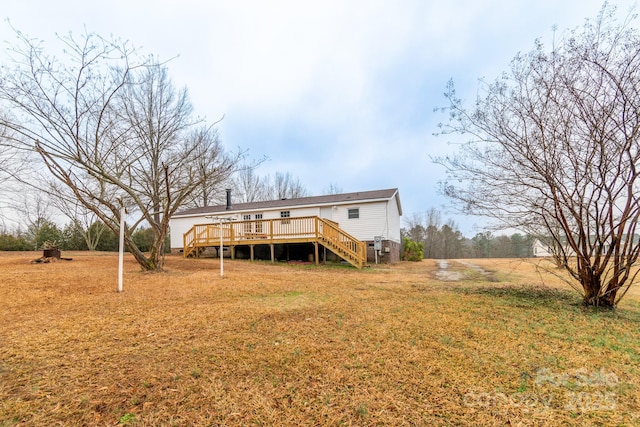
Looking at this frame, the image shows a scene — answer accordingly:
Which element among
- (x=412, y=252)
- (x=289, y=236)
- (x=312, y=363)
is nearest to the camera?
(x=312, y=363)

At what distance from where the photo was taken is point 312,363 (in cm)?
269

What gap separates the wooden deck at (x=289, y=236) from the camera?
40.9 ft

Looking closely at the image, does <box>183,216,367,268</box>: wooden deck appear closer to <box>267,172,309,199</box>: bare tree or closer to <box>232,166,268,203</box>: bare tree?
<box>232,166,268,203</box>: bare tree

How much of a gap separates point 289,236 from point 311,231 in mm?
1197

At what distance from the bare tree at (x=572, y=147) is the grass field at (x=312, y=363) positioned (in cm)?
110

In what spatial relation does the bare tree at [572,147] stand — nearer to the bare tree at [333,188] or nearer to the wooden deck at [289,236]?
the wooden deck at [289,236]

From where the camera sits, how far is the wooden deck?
12.5 meters

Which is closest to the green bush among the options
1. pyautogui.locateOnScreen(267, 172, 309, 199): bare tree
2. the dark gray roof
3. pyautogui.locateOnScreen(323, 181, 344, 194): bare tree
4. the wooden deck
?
the dark gray roof

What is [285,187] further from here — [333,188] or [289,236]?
[289,236]

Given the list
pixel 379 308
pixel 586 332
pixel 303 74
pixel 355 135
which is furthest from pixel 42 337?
pixel 355 135

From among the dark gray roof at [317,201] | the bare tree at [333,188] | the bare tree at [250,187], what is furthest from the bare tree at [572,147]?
the bare tree at [333,188]

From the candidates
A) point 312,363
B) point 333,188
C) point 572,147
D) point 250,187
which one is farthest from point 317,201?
point 333,188

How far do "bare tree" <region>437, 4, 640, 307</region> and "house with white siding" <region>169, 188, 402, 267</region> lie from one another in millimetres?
7068

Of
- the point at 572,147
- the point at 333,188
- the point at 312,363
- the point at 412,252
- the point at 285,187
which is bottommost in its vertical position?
the point at 312,363
